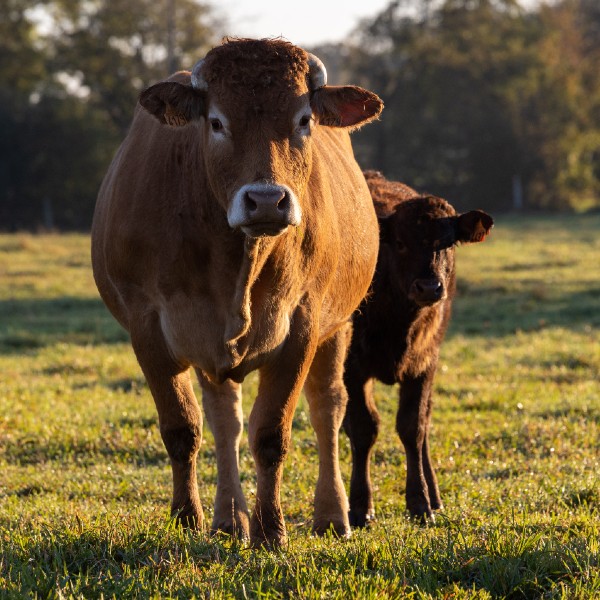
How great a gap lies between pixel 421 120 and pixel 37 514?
4440 centimetres

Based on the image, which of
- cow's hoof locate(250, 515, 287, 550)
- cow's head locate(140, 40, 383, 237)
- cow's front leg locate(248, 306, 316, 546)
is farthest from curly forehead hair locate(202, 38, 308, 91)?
cow's hoof locate(250, 515, 287, 550)

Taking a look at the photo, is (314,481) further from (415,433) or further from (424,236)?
(424,236)

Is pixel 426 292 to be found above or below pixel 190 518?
above

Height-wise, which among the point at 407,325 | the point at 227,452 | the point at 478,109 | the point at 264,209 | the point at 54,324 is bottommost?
the point at 54,324

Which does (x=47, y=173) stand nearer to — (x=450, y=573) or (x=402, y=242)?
(x=402, y=242)

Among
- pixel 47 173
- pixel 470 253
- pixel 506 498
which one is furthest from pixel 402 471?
pixel 47 173

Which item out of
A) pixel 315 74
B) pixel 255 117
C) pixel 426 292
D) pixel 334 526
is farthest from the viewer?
pixel 426 292

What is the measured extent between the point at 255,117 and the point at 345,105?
0.74 metres

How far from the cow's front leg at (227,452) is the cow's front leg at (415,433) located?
1.07 meters

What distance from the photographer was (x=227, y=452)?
6223mm

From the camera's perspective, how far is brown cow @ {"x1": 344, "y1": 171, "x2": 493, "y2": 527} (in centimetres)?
688

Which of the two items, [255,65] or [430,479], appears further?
[430,479]

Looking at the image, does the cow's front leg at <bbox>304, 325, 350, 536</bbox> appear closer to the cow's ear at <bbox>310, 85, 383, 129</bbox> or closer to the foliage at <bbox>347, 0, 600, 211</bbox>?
the cow's ear at <bbox>310, 85, 383, 129</bbox>

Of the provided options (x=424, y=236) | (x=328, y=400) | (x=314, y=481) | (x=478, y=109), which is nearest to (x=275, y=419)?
(x=328, y=400)
